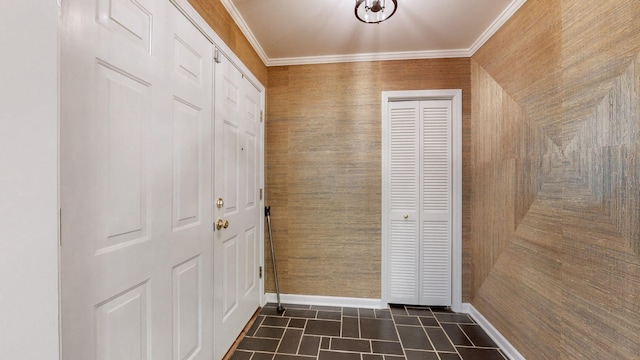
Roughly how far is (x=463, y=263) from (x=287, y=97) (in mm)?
2384

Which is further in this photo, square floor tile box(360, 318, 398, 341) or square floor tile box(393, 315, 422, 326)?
square floor tile box(393, 315, 422, 326)

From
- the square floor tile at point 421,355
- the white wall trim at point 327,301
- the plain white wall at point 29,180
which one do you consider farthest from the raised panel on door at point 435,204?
the plain white wall at point 29,180

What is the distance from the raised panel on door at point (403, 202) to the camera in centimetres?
255

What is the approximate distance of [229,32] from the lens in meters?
1.85

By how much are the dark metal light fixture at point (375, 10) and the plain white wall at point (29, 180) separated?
5.16 feet

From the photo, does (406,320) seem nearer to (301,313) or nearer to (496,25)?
(301,313)

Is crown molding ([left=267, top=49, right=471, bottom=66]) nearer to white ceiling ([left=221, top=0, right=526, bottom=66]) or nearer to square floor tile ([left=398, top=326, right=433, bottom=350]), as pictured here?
white ceiling ([left=221, top=0, right=526, bottom=66])

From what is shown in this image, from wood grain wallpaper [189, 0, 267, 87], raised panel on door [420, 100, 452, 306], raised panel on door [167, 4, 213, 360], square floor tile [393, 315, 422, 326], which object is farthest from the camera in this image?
raised panel on door [420, 100, 452, 306]

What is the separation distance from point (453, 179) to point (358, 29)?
1.62 m

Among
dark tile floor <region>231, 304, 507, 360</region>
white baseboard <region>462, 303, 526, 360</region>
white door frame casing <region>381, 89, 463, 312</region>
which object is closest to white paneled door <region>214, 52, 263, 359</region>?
dark tile floor <region>231, 304, 507, 360</region>

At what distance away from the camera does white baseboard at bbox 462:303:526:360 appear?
5.97ft

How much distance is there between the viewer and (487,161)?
220 centimetres

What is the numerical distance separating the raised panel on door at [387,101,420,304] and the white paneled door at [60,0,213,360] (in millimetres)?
1752

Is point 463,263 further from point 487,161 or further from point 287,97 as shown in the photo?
point 287,97
